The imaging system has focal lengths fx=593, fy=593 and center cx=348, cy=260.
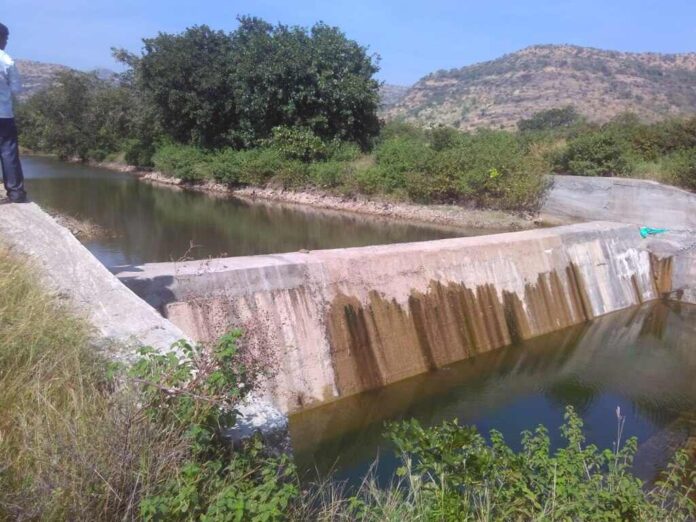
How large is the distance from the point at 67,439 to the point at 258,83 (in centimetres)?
2542

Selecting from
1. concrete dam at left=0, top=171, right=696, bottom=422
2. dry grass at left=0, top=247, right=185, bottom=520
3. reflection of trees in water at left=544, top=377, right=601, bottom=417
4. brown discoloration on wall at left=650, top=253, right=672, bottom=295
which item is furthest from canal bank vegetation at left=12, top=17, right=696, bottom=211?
dry grass at left=0, top=247, right=185, bottom=520

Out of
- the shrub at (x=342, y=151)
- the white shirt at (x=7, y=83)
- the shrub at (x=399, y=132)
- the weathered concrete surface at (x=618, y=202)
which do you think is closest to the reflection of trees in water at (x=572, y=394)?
the white shirt at (x=7, y=83)

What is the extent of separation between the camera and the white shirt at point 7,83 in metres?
5.74

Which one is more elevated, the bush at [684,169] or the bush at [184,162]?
the bush at [184,162]

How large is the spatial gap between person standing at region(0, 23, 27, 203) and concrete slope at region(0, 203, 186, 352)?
11.3 inches

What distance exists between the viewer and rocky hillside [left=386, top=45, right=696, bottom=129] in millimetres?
54312

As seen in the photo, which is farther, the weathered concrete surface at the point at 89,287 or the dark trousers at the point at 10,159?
the dark trousers at the point at 10,159

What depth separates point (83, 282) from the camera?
5.19 meters

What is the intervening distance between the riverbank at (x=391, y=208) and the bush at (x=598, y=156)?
2474mm

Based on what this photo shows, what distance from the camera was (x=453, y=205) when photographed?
71.3 ft

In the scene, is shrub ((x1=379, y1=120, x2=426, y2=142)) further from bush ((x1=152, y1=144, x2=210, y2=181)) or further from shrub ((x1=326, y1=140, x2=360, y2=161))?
bush ((x1=152, y1=144, x2=210, y2=181))

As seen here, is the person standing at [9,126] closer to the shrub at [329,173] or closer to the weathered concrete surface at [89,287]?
the weathered concrete surface at [89,287]

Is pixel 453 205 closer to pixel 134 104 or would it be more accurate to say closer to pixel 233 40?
pixel 233 40

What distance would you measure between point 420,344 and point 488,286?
2.26 metres
